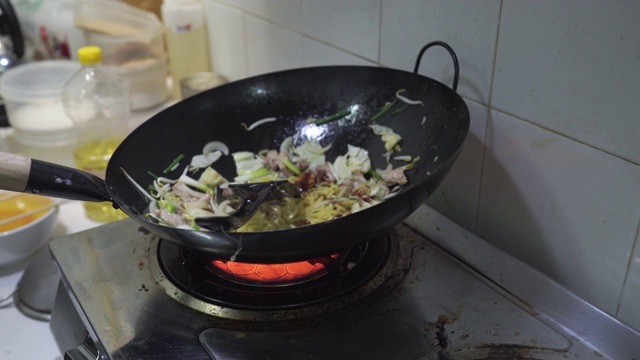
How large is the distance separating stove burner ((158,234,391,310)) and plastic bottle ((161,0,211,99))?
0.73 meters

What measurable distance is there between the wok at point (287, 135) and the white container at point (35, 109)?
47 centimetres

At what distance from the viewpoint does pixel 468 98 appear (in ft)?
2.76

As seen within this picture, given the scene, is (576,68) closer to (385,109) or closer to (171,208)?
(385,109)

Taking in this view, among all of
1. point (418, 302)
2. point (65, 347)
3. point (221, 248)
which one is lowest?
point (65, 347)

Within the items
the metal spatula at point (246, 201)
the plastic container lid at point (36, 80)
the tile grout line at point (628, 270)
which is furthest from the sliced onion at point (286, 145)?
the plastic container lid at point (36, 80)

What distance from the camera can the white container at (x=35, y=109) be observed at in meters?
1.25

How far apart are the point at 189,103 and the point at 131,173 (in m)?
0.16

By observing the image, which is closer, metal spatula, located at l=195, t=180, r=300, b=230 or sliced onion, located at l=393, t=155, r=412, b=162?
metal spatula, located at l=195, t=180, r=300, b=230

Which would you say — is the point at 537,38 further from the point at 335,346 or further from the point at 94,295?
the point at 94,295

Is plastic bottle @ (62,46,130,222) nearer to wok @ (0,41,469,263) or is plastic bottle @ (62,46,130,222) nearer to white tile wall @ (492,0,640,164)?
wok @ (0,41,469,263)

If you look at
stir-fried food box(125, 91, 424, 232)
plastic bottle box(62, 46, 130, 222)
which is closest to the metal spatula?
stir-fried food box(125, 91, 424, 232)

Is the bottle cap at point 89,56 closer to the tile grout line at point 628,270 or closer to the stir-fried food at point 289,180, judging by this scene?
the stir-fried food at point 289,180

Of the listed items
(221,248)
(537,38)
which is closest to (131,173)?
(221,248)

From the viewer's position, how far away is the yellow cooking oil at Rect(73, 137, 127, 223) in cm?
109
